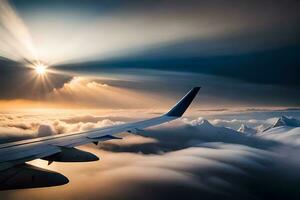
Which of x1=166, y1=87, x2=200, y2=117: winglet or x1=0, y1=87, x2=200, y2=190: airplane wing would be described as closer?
x1=0, y1=87, x2=200, y2=190: airplane wing

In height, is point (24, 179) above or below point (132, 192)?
above

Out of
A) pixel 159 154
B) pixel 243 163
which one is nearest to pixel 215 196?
pixel 243 163

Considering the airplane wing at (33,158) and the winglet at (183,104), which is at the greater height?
the winglet at (183,104)

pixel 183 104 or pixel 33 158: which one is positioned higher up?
pixel 183 104

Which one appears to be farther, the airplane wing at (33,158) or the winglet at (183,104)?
the winglet at (183,104)

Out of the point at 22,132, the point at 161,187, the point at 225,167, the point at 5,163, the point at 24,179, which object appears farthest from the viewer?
the point at 22,132

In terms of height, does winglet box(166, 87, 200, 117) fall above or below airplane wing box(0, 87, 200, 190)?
above

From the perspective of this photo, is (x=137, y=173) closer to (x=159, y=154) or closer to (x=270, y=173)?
(x=159, y=154)

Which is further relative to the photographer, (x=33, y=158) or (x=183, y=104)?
(x=183, y=104)
